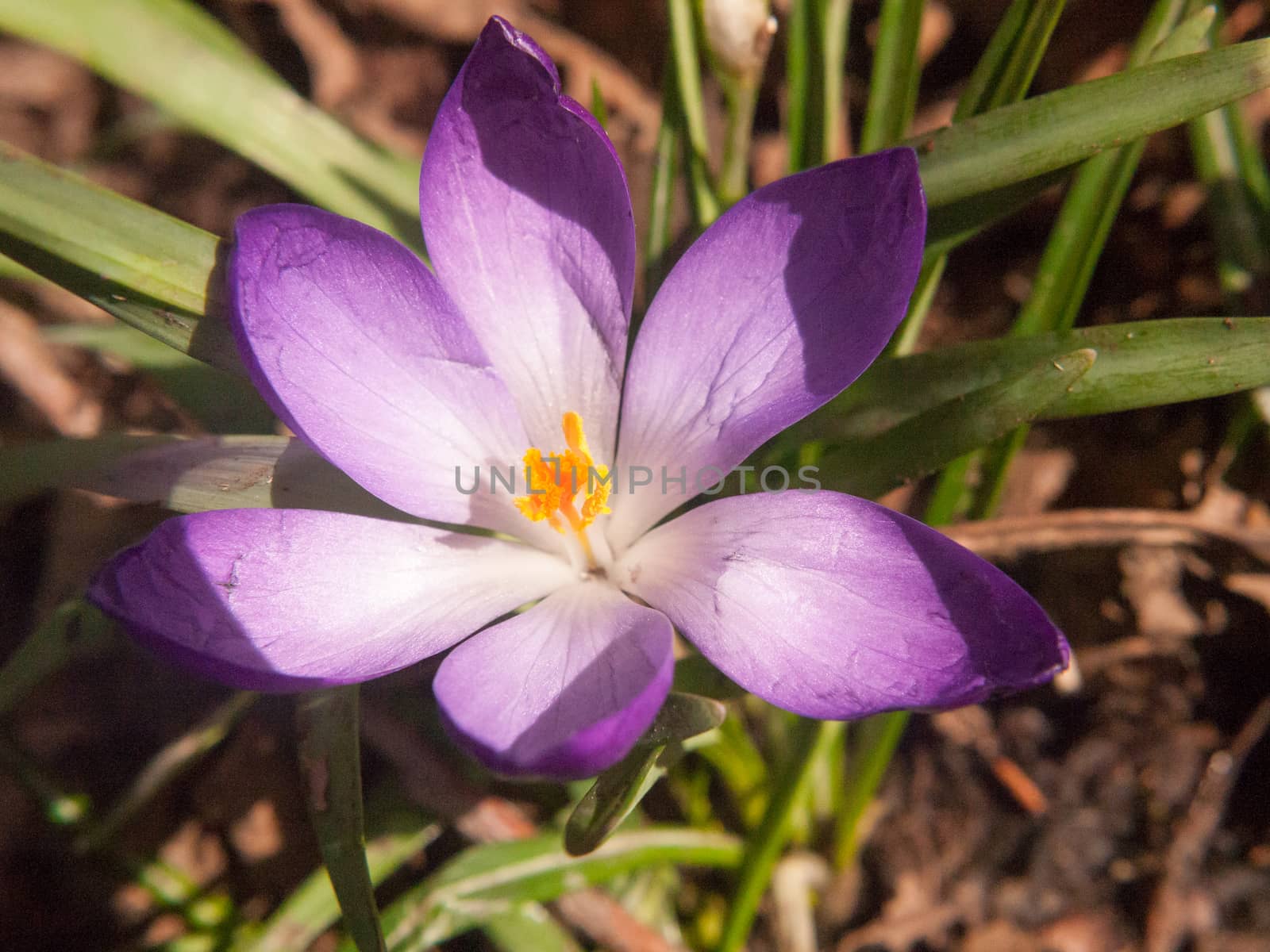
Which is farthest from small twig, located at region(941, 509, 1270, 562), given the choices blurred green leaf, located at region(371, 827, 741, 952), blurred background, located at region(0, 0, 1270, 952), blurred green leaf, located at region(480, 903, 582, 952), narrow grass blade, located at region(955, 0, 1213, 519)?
blurred green leaf, located at region(480, 903, 582, 952)

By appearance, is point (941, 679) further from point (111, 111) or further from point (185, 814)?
point (111, 111)

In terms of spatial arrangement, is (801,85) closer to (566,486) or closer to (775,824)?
(566,486)

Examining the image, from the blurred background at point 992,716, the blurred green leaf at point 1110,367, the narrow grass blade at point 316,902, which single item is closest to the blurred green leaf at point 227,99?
the blurred background at point 992,716

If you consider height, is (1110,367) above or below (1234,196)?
below

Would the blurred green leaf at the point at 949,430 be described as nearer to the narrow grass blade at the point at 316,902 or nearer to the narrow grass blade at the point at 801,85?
the narrow grass blade at the point at 801,85

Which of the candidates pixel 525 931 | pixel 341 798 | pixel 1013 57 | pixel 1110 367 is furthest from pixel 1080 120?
pixel 525 931
